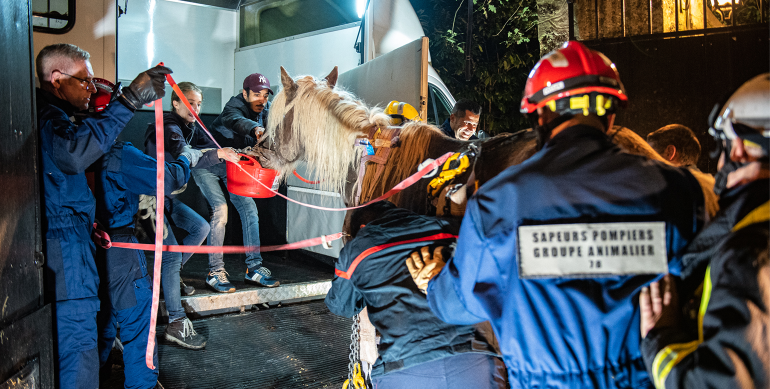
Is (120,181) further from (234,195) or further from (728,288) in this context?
(728,288)

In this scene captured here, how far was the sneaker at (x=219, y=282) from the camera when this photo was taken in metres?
3.90

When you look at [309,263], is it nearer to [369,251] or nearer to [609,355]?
[369,251]

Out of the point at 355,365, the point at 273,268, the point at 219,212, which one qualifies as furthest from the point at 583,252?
the point at 273,268

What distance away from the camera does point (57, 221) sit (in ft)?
7.40

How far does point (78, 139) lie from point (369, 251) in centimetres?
162

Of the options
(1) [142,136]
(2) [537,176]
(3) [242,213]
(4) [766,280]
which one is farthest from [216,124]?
(4) [766,280]

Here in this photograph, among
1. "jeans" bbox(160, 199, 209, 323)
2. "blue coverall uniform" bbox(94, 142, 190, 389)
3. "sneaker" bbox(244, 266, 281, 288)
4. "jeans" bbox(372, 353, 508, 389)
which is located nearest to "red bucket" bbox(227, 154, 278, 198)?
"jeans" bbox(160, 199, 209, 323)

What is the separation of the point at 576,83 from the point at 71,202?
2.46 m

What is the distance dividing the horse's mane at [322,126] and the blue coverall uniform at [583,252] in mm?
1717

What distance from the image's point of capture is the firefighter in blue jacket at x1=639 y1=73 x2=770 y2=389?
0.84m

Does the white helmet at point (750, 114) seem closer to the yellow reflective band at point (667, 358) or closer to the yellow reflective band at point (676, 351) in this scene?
the yellow reflective band at point (676, 351)

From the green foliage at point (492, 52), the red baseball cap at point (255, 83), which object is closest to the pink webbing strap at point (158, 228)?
the red baseball cap at point (255, 83)

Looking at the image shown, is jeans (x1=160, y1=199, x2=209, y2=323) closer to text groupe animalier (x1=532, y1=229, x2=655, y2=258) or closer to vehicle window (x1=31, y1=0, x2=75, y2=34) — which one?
vehicle window (x1=31, y1=0, x2=75, y2=34)

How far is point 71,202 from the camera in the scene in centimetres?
231
